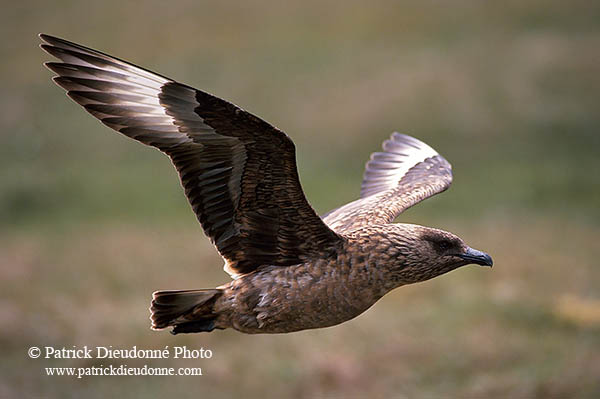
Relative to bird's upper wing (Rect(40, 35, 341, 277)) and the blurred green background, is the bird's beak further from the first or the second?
the blurred green background

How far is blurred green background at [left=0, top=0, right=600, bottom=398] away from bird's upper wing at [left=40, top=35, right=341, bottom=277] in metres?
5.06

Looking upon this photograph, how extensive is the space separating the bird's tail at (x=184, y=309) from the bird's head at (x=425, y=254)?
3.42 feet

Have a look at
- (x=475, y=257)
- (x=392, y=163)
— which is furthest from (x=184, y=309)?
(x=392, y=163)

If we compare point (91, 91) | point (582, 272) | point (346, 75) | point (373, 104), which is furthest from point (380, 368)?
point (346, 75)

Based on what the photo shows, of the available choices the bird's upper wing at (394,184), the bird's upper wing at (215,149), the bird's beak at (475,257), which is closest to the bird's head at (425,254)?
the bird's beak at (475,257)

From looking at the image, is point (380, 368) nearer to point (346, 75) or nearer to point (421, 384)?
point (421, 384)

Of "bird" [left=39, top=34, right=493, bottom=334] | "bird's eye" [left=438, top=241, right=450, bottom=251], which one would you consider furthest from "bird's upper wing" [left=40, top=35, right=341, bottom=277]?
"bird's eye" [left=438, top=241, right=450, bottom=251]

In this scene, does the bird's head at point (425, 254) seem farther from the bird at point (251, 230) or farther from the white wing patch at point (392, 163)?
the white wing patch at point (392, 163)

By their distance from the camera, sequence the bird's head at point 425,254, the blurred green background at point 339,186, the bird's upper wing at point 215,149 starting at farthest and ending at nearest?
the blurred green background at point 339,186, the bird's head at point 425,254, the bird's upper wing at point 215,149

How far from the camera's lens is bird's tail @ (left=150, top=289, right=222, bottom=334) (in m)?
5.09

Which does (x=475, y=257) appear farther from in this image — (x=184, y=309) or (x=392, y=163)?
(x=392, y=163)

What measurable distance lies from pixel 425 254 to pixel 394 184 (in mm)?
1934

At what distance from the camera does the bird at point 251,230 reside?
184 inches

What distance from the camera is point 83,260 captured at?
14016 mm
